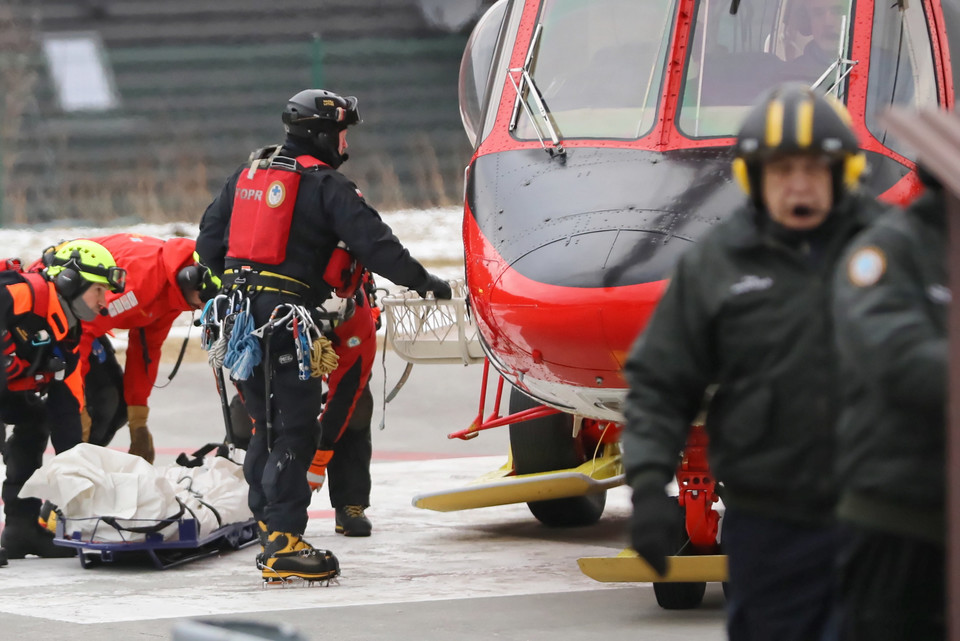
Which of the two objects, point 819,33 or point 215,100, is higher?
point 215,100

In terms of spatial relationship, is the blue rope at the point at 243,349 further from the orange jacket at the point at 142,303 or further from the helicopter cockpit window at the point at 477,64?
→ the helicopter cockpit window at the point at 477,64

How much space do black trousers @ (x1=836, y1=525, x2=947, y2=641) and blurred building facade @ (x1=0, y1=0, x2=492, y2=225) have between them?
15314mm

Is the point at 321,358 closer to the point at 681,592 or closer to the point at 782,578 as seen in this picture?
the point at 681,592

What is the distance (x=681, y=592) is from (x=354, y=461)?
8.11ft

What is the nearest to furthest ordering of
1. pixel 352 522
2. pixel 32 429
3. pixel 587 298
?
1. pixel 587 298
2. pixel 32 429
3. pixel 352 522

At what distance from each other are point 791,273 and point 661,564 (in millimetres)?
634

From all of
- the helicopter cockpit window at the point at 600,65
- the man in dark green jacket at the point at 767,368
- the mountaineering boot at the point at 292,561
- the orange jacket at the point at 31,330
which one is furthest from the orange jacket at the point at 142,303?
the man in dark green jacket at the point at 767,368

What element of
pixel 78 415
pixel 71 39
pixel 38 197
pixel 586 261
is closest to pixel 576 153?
pixel 586 261

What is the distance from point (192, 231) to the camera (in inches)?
682

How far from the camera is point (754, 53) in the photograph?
6.05 m

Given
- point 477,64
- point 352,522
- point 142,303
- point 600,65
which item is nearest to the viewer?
point 600,65

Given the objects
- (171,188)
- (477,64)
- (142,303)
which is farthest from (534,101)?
(171,188)

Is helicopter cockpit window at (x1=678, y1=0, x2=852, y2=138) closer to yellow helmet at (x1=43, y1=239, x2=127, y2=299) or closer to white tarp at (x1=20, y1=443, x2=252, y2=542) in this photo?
white tarp at (x1=20, y1=443, x2=252, y2=542)

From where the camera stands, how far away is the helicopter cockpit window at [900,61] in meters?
5.91
